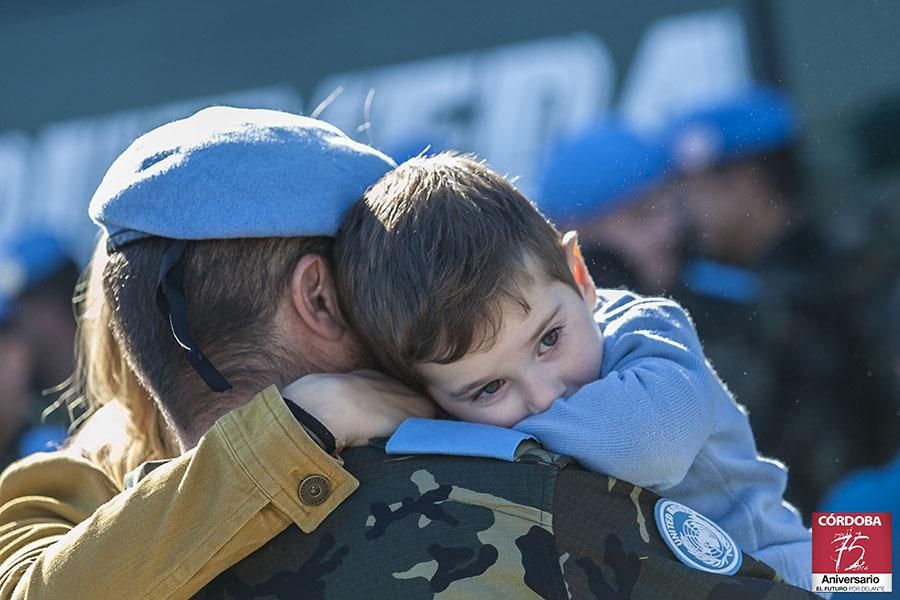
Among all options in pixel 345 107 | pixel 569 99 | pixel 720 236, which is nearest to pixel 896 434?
pixel 720 236

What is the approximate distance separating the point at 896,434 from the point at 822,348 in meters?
0.30

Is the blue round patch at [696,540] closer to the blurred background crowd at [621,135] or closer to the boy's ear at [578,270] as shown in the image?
the boy's ear at [578,270]

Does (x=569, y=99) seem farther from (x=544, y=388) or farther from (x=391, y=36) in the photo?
(x=544, y=388)

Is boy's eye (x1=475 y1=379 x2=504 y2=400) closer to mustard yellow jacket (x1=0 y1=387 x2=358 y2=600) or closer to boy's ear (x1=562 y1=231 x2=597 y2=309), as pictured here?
boy's ear (x1=562 y1=231 x2=597 y2=309)

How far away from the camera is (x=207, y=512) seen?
1402mm

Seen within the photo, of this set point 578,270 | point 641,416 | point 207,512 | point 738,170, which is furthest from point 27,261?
point 641,416

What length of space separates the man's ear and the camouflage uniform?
0.27m

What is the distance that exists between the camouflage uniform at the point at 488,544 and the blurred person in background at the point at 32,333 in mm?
2797

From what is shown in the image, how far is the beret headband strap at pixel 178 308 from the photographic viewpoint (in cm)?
157

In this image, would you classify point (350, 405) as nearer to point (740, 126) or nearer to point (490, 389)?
point (490, 389)

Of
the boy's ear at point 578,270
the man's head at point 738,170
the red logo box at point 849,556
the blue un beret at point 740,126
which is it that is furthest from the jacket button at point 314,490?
the blue un beret at point 740,126

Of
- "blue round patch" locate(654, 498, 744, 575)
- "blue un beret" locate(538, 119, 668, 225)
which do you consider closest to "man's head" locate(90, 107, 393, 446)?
"blue round patch" locate(654, 498, 744, 575)

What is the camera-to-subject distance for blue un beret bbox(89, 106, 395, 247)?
5.34 ft

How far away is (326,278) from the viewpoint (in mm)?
1689
